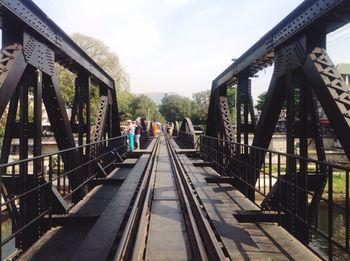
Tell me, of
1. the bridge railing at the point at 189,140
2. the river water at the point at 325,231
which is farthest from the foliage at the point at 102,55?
the river water at the point at 325,231

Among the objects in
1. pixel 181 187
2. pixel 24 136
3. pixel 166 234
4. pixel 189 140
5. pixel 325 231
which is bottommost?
pixel 325 231

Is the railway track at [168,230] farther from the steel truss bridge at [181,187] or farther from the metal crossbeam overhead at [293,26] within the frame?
the metal crossbeam overhead at [293,26]

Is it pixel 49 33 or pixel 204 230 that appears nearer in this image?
pixel 204 230

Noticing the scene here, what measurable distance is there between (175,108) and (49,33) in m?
139

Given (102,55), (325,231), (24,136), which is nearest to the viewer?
(24,136)

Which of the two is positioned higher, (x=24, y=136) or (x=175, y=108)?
(x=175, y=108)

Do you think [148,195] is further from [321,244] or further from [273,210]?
[321,244]

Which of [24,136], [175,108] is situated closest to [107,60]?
[24,136]

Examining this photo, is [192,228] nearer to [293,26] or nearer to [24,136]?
[24,136]

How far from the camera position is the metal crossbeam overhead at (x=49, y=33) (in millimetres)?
5285

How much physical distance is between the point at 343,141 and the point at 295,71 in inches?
84.9

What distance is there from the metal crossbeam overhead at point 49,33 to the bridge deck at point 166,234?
300 centimetres

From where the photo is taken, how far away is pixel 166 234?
211 inches

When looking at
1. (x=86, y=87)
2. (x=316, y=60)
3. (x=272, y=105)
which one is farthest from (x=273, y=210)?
(x=86, y=87)
